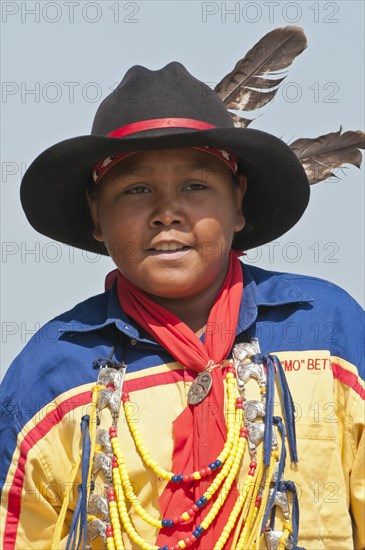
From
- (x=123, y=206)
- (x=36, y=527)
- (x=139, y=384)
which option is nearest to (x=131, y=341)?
(x=139, y=384)

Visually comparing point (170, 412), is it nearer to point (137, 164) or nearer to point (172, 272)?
point (172, 272)

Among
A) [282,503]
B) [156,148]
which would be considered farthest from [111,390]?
[156,148]

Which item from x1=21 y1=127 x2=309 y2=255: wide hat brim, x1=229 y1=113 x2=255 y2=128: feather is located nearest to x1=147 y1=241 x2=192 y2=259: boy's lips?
x1=21 y1=127 x2=309 y2=255: wide hat brim

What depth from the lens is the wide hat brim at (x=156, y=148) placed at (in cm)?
360

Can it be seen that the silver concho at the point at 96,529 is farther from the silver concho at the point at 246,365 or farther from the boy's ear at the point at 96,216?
the boy's ear at the point at 96,216

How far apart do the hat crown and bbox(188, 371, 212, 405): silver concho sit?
831mm

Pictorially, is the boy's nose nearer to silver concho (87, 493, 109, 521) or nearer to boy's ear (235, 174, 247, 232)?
boy's ear (235, 174, 247, 232)

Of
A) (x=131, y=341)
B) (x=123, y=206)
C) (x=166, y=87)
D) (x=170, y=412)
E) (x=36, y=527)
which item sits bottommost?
(x=36, y=527)

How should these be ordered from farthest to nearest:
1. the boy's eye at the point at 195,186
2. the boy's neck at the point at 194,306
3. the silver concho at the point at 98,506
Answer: the boy's neck at the point at 194,306, the boy's eye at the point at 195,186, the silver concho at the point at 98,506

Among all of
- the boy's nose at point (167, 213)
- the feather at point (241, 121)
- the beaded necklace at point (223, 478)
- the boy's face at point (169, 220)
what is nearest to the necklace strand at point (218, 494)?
the beaded necklace at point (223, 478)

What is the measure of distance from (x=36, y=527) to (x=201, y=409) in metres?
0.73

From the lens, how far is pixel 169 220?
3.57 meters

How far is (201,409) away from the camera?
353 cm

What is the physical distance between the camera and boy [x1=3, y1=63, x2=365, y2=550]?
3.51 meters
